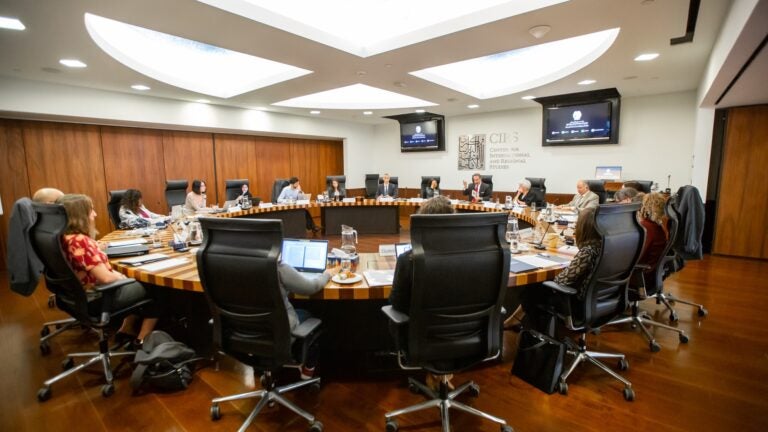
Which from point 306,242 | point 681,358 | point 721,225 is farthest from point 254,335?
point 721,225

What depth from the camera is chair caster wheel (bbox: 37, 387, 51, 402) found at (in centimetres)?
217

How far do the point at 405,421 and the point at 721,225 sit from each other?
6126mm

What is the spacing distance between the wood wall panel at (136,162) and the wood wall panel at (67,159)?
136 millimetres

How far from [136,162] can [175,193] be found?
4.12 ft

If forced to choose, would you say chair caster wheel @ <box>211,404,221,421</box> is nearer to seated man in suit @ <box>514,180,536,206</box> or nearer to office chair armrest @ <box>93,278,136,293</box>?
office chair armrest @ <box>93,278,136,293</box>

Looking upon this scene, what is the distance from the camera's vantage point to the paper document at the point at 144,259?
2558mm

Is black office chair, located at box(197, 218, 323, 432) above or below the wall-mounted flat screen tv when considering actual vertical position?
below

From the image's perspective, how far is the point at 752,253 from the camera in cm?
518

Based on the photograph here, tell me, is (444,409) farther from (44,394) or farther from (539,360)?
(44,394)

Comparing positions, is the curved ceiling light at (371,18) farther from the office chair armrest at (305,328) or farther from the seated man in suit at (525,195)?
the seated man in suit at (525,195)

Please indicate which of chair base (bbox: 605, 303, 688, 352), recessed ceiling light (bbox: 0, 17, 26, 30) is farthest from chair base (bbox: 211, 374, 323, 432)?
recessed ceiling light (bbox: 0, 17, 26, 30)

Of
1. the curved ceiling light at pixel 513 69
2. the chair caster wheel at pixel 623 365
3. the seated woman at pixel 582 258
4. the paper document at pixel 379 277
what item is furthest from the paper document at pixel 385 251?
the curved ceiling light at pixel 513 69

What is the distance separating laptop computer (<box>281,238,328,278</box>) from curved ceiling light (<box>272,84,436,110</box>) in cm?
530

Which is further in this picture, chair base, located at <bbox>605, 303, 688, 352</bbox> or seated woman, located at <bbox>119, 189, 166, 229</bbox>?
seated woman, located at <bbox>119, 189, 166, 229</bbox>
